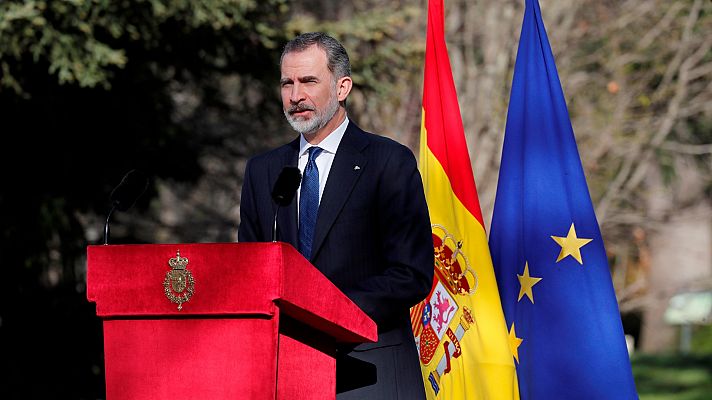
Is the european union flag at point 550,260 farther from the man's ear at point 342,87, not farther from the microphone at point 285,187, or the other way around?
the microphone at point 285,187

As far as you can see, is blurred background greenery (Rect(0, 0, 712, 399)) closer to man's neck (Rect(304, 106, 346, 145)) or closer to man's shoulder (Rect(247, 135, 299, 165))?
man's shoulder (Rect(247, 135, 299, 165))

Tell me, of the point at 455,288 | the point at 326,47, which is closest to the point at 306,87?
the point at 326,47

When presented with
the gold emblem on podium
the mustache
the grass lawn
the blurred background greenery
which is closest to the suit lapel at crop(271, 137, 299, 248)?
the mustache

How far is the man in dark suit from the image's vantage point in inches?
135

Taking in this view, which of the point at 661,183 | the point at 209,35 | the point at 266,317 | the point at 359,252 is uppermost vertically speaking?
the point at 661,183

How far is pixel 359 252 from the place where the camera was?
3469 mm

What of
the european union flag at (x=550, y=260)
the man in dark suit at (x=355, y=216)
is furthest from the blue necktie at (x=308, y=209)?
the european union flag at (x=550, y=260)

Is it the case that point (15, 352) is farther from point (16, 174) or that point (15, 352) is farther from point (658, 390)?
point (658, 390)

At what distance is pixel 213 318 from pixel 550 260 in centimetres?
209

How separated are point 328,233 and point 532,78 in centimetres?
181

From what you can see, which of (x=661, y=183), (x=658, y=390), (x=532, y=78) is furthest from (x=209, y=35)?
(x=661, y=183)

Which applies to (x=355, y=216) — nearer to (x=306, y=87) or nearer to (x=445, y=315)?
(x=306, y=87)

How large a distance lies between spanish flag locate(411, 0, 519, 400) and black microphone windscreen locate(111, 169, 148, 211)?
66.6 inches

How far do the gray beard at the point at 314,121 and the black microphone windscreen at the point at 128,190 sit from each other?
1.47ft
